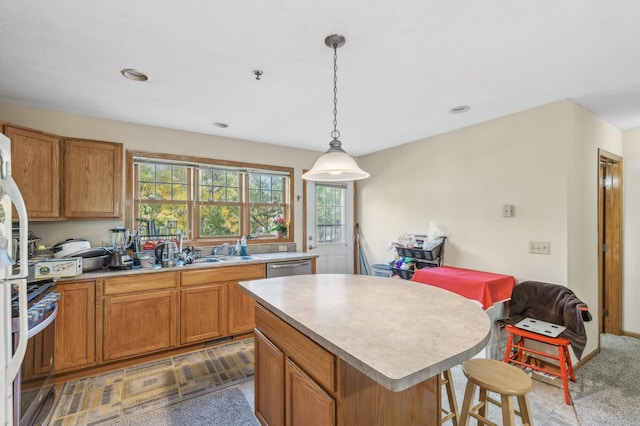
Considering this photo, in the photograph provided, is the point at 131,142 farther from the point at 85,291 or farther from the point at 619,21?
the point at 619,21

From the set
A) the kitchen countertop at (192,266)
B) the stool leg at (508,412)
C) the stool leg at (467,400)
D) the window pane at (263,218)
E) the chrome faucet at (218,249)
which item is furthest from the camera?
the window pane at (263,218)

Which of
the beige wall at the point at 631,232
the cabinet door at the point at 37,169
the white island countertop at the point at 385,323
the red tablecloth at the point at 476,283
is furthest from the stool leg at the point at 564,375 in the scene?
the cabinet door at the point at 37,169

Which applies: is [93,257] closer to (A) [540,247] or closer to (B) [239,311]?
(B) [239,311]

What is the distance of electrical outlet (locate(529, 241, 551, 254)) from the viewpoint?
275 centimetres

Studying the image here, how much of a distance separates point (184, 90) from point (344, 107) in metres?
1.42

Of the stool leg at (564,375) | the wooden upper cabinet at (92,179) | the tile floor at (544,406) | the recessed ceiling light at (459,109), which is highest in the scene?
the recessed ceiling light at (459,109)

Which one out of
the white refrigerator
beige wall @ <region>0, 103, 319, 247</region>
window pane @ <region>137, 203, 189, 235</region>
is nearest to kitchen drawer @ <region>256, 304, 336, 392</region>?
the white refrigerator

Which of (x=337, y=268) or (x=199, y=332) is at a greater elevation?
(x=337, y=268)

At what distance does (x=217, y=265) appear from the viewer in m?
3.22

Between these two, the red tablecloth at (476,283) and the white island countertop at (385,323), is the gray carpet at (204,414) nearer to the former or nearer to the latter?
the white island countertop at (385,323)

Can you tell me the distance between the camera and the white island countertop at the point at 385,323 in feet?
3.21

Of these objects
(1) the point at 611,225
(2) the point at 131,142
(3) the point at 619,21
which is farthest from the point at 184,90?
(1) the point at 611,225

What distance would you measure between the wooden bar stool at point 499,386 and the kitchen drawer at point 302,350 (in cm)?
77

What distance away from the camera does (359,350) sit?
3.50 ft
